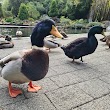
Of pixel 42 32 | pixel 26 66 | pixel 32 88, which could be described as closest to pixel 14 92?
pixel 32 88

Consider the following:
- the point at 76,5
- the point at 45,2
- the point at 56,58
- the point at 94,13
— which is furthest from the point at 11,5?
the point at 56,58

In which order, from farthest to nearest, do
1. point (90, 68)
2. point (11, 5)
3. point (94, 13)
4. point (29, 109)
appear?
point (11, 5), point (94, 13), point (90, 68), point (29, 109)

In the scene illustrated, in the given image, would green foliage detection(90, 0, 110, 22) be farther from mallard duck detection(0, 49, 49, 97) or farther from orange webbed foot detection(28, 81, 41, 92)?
mallard duck detection(0, 49, 49, 97)

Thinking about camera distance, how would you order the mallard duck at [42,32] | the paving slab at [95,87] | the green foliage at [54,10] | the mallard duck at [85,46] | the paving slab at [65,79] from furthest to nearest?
1. the green foliage at [54,10]
2. the mallard duck at [85,46]
3. the paving slab at [65,79]
4. the paving slab at [95,87]
5. the mallard duck at [42,32]

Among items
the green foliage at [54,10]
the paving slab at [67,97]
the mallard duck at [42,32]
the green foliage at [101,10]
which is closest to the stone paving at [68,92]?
the paving slab at [67,97]

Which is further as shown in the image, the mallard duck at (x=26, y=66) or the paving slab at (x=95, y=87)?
the paving slab at (x=95, y=87)

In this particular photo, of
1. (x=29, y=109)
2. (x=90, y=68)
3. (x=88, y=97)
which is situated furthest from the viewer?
(x=90, y=68)

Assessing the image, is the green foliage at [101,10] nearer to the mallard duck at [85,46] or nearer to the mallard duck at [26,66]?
the mallard duck at [85,46]

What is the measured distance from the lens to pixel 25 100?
92.7 inches

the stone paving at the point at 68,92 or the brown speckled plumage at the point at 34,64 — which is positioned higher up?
the brown speckled plumage at the point at 34,64

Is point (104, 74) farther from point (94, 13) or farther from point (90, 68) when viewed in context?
point (94, 13)

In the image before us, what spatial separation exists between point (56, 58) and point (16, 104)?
245 centimetres

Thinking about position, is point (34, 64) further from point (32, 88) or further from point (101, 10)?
point (101, 10)

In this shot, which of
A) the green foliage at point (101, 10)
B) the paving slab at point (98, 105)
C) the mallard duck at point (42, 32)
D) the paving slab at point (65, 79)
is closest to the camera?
the paving slab at point (98, 105)
